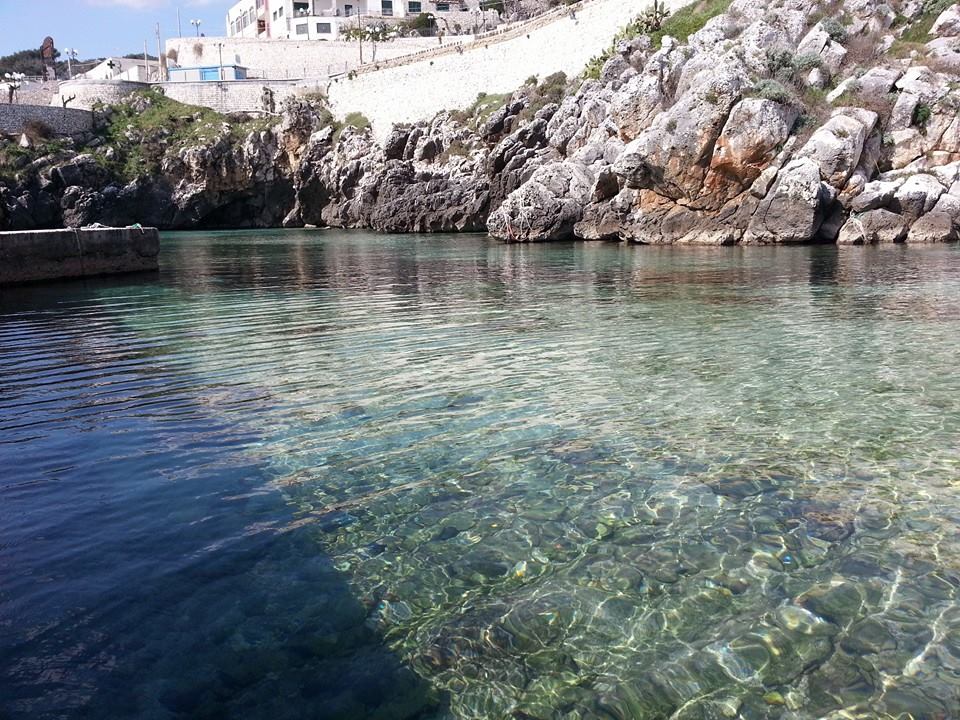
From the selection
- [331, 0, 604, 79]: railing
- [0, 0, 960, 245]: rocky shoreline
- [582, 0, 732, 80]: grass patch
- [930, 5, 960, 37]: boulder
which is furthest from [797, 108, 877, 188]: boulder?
[331, 0, 604, 79]: railing

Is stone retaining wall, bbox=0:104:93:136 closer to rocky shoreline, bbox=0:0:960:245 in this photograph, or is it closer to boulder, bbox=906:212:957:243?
rocky shoreline, bbox=0:0:960:245

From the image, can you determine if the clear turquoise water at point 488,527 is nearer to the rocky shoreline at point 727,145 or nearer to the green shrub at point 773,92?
the rocky shoreline at point 727,145

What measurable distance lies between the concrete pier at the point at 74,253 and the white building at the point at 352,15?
212 feet

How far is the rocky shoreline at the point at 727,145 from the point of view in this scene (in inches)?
1049

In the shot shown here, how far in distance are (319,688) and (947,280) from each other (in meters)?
17.1

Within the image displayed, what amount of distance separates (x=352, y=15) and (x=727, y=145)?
67.1m

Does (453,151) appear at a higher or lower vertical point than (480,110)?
lower

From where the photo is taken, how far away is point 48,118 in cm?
5744

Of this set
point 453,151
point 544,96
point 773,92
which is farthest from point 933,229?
point 453,151

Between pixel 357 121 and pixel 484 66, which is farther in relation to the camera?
pixel 357 121

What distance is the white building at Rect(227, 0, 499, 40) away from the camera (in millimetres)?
80000

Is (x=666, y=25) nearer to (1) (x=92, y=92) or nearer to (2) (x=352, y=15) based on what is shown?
(1) (x=92, y=92)

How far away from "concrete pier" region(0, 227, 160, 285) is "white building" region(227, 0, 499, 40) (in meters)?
64.5

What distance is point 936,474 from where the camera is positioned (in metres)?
5.33
